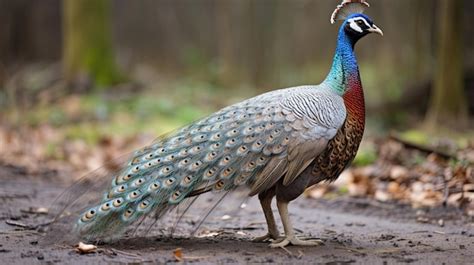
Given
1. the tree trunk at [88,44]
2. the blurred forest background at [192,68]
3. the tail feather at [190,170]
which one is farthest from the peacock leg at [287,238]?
the tree trunk at [88,44]

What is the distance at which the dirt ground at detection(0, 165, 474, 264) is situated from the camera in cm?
499

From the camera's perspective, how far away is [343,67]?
5824 mm

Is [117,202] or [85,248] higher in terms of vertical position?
[117,202]

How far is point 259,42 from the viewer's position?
19.5 metres

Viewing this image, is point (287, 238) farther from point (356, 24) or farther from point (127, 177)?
point (356, 24)

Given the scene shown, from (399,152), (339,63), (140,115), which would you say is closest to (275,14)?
(140,115)

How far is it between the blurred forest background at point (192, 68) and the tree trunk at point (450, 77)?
0.02 m

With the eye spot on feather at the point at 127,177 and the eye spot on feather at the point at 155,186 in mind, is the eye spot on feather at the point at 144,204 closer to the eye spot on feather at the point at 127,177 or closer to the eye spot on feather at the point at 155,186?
the eye spot on feather at the point at 155,186

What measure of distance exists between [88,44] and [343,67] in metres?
10.6

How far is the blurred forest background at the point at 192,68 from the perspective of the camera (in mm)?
11500

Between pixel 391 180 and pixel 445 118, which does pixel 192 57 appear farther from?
pixel 391 180

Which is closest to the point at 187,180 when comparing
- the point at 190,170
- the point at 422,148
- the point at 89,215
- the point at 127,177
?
the point at 190,170

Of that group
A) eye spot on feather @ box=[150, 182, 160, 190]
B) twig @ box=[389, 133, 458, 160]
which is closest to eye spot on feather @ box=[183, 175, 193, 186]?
eye spot on feather @ box=[150, 182, 160, 190]

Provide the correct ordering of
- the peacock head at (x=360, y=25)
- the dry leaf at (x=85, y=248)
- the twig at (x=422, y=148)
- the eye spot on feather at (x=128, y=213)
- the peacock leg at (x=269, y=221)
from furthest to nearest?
1. the twig at (x=422, y=148)
2. the peacock head at (x=360, y=25)
3. the peacock leg at (x=269, y=221)
4. the eye spot on feather at (x=128, y=213)
5. the dry leaf at (x=85, y=248)
